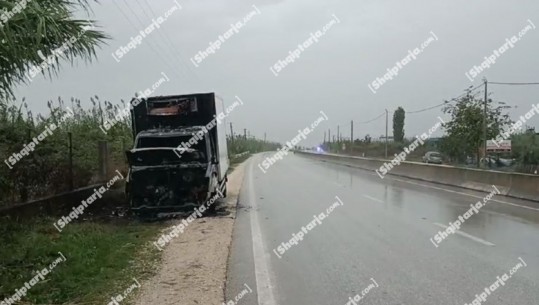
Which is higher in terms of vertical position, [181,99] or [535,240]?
[181,99]

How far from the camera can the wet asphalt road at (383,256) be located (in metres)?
6.18

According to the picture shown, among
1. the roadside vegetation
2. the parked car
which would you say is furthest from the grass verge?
the parked car

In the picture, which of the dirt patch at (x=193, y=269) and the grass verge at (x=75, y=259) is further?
the grass verge at (x=75, y=259)

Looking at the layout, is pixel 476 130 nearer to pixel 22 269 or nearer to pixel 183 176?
pixel 183 176

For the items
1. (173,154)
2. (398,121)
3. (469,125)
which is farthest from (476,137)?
(398,121)

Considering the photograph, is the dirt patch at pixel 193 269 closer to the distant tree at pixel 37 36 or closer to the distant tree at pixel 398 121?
the distant tree at pixel 37 36

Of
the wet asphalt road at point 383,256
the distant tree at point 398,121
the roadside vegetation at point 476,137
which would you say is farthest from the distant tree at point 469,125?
the distant tree at point 398,121

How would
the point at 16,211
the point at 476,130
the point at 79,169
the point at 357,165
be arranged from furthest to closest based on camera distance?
the point at 357,165 < the point at 476,130 < the point at 79,169 < the point at 16,211

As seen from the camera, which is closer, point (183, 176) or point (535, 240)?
point (535, 240)

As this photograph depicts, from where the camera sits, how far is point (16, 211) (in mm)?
10297

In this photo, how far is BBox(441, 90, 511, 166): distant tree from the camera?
4100 centimetres

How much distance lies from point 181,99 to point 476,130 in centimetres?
3169

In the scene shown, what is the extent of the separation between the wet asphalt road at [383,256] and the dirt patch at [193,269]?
0.22 meters

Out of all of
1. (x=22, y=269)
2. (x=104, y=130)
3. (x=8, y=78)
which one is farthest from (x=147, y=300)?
(x=104, y=130)
